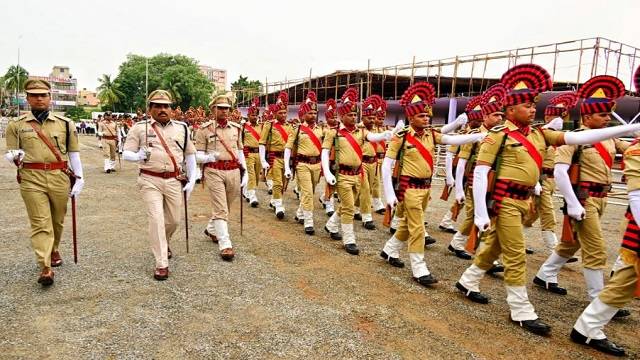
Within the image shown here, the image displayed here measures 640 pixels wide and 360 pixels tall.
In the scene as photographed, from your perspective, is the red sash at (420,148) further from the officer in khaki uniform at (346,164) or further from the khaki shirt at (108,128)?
the khaki shirt at (108,128)

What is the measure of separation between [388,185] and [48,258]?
3715mm

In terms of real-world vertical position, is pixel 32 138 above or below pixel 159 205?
above

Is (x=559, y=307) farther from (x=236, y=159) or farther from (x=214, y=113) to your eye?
(x=214, y=113)

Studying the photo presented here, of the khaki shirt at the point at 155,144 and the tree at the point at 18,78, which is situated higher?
the tree at the point at 18,78

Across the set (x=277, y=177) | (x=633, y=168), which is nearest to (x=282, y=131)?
(x=277, y=177)

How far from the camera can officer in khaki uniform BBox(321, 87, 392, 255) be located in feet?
20.4

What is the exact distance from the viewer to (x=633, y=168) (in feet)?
10.5

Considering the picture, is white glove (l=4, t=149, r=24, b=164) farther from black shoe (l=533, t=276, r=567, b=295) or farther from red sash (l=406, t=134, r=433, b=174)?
black shoe (l=533, t=276, r=567, b=295)

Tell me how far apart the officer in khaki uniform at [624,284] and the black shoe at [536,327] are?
20cm

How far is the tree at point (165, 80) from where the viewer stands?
5391cm

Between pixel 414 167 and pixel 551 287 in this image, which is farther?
pixel 414 167

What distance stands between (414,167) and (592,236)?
6.23 ft

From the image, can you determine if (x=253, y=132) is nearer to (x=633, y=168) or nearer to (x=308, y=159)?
(x=308, y=159)

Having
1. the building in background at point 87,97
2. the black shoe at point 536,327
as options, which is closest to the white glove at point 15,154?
the black shoe at point 536,327
